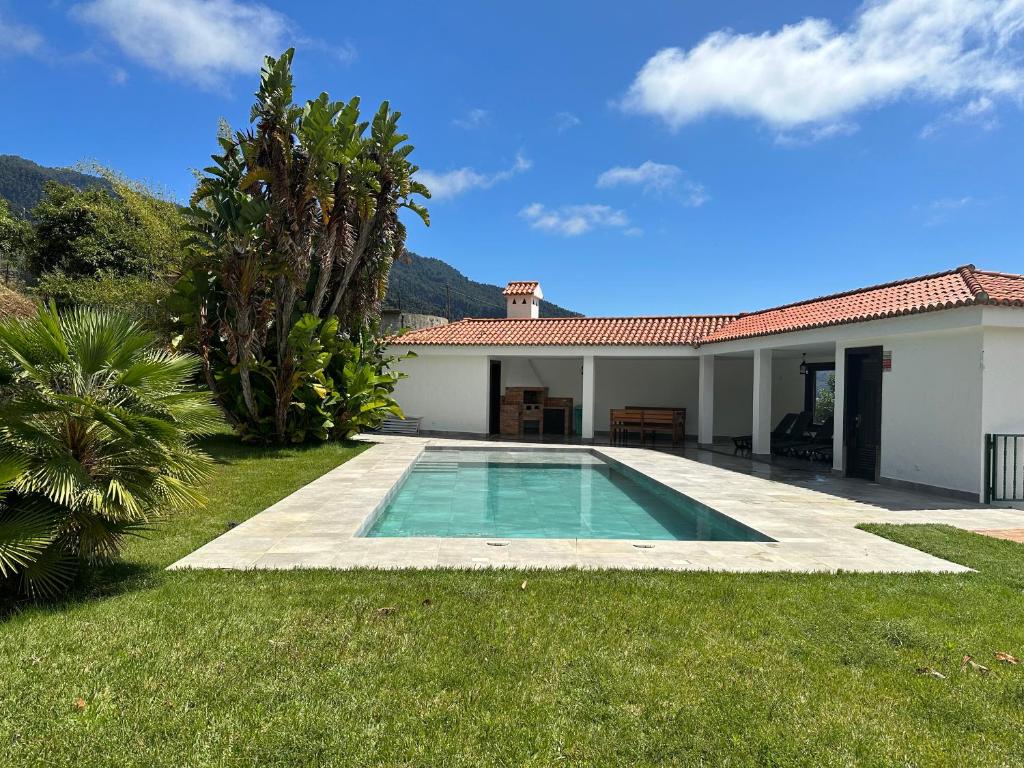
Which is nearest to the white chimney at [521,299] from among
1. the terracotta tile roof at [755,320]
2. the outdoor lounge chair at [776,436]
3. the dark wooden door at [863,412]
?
the terracotta tile roof at [755,320]

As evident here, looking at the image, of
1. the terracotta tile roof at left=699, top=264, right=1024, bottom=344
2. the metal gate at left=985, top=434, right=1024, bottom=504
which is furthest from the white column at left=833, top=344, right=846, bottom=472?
the metal gate at left=985, top=434, right=1024, bottom=504

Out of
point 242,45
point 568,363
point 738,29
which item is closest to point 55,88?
point 242,45

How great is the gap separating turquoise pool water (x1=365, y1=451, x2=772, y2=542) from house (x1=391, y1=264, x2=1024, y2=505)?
482 cm

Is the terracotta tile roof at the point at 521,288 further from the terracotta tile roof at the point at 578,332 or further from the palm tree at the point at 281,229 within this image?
the palm tree at the point at 281,229

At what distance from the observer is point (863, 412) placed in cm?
1301

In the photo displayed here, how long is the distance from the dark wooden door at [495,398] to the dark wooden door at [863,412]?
39.1 feet

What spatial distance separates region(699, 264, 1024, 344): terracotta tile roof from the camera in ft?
33.0

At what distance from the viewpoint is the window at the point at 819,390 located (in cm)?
2008

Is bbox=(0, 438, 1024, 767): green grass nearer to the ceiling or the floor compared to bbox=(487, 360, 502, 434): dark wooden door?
nearer to the floor

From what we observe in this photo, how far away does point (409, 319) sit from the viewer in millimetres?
38969

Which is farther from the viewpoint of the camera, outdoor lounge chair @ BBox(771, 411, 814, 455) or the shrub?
the shrub

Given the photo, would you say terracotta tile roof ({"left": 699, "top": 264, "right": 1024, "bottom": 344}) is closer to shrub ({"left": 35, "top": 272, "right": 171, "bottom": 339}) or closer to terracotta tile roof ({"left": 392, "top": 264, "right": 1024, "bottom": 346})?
terracotta tile roof ({"left": 392, "top": 264, "right": 1024, "bottom": 346})

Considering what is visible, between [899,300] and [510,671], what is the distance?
1207 centimetres

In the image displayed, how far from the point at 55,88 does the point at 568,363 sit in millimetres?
23992
